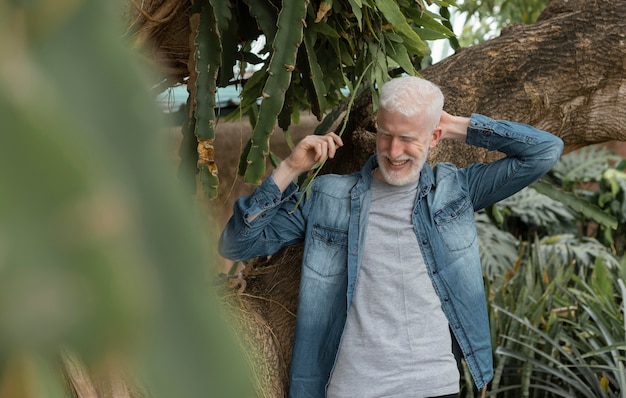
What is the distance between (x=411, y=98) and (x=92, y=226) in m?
1.58

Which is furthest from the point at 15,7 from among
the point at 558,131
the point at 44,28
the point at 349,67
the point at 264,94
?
the point at 558,131

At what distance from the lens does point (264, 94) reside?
1591 millimetres

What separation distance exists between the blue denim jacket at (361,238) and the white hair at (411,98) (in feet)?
0.53

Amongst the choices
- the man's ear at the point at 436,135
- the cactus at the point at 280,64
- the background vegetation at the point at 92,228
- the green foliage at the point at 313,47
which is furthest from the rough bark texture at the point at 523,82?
the background vegetation at the point at 92,228

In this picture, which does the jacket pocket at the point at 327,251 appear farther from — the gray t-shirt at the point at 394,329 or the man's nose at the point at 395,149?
the man's nose at the point at 395,149

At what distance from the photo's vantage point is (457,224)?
1818mm

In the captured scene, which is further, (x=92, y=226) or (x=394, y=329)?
(x=394, y=329)

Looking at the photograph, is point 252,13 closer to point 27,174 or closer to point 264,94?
point 264,94

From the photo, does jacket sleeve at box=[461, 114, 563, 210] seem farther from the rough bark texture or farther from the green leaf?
the green leaf

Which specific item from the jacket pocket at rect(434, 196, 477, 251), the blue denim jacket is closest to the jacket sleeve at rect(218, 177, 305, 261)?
the blue denim jacket

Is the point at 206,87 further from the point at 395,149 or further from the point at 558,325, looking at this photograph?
the point at 558,325

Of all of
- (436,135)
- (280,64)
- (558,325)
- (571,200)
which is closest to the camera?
(280,64)

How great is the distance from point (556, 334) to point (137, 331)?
3004 mm

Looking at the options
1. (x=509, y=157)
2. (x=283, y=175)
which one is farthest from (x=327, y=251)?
(x=509, y=157)
